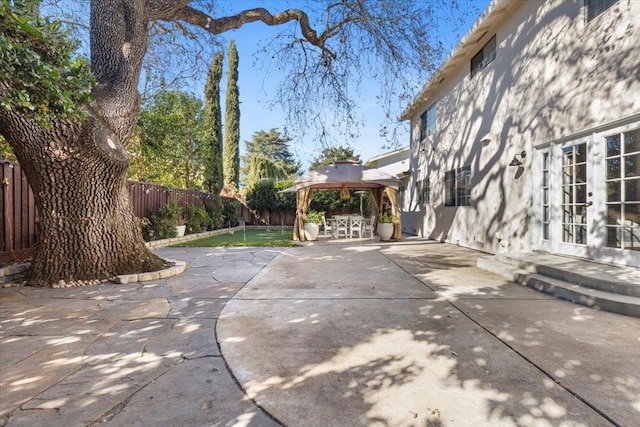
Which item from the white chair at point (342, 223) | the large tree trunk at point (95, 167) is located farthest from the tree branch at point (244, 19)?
the white chair at point (342, 223)

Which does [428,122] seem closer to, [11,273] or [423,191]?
[423,191]

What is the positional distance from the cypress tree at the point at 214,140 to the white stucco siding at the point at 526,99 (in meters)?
9.74

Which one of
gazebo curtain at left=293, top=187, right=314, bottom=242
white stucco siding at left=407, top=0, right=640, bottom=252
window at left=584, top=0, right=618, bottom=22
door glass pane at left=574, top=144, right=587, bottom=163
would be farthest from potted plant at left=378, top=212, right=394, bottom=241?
window at left=584, top=0, right=618, bottom=22

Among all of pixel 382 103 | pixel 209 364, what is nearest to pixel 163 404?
pixel 209 364

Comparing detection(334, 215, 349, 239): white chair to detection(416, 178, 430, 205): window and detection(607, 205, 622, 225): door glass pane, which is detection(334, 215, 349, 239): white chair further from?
detection(607, 205, 622, 225): door glass pane

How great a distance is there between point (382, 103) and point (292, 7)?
271 cm

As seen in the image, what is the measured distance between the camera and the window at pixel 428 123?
482 inches

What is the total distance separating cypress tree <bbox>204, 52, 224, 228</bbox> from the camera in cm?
1497

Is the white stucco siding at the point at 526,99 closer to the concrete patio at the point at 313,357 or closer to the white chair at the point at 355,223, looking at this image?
the white chair at the point at 355,223

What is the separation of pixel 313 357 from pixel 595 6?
6.76 metres

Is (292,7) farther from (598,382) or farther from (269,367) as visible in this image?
(598,382)

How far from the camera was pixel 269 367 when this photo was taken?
8.16ft

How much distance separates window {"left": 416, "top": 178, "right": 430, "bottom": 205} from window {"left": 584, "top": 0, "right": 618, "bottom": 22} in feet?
24.7

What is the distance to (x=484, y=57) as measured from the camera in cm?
855
